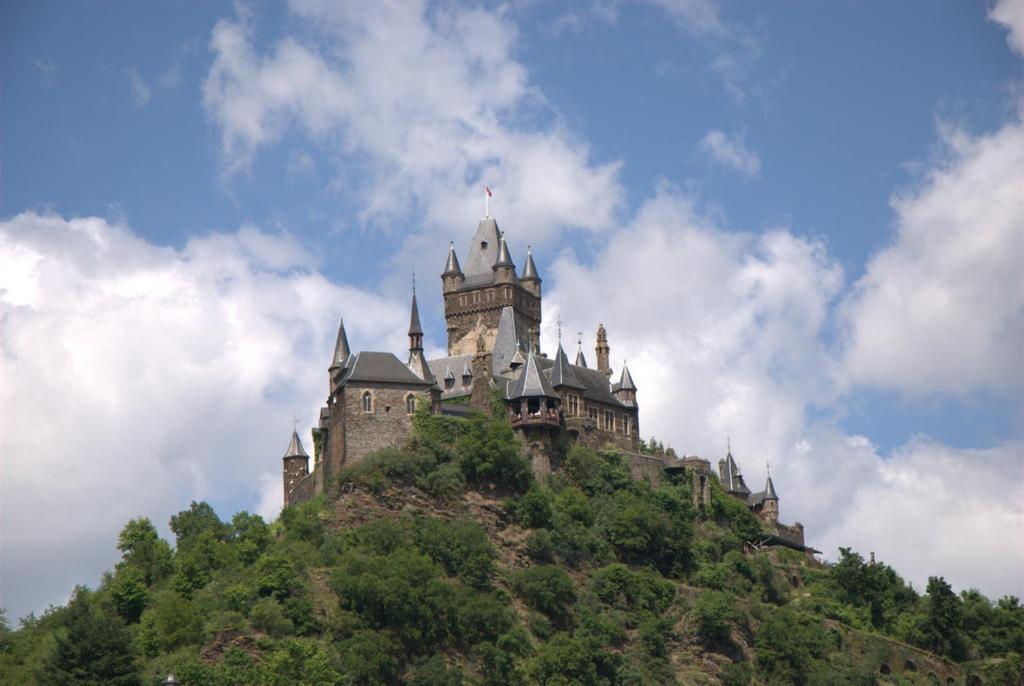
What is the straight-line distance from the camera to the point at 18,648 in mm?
112312

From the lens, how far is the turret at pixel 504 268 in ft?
459

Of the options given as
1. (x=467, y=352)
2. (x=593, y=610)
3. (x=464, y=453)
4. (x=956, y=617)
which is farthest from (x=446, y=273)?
(x=956, y=617)

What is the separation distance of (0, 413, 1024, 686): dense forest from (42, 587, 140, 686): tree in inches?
4.1

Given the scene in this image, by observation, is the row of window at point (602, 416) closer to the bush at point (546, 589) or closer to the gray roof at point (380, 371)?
the gray roof at point (380, 371)

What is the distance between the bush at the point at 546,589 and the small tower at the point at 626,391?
19.8 meters

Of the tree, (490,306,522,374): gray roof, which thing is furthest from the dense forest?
(490,306,522,374): gray roof

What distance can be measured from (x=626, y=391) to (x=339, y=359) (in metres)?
20.5

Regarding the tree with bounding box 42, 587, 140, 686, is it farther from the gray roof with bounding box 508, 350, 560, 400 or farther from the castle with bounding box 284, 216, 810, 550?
the gray roof with bounding box 508, 350, 560, 400

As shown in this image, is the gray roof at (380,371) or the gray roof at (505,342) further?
the gray roof at (505,342)

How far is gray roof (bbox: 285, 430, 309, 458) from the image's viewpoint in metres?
132

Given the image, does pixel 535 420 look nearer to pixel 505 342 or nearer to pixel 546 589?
pixel 505 342

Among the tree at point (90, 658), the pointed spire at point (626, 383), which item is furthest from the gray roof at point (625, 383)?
the tree at point (90, 658)

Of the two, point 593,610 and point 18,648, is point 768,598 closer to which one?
point 593,610

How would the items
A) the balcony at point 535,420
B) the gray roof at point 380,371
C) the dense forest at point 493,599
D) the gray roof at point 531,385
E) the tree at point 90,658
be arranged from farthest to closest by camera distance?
the gray roof at point 531,385 < the balcony at point 535,420 < the gray roof at point 380,371 < the dense forest at point 493,599 < the tree at point 90,658
